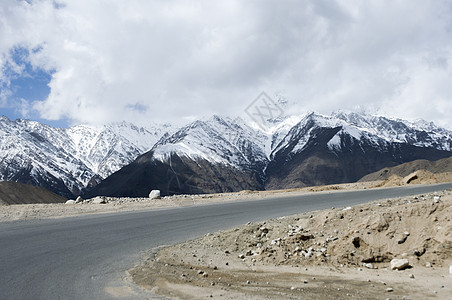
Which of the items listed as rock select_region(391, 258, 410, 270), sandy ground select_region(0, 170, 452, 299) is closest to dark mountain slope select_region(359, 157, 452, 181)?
sandy ground select_region(0, 170, 452, 299)

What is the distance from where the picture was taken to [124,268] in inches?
378

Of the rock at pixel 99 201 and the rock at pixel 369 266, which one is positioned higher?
the rock at pixel 99 201

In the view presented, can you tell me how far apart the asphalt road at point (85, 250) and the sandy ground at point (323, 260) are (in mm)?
860

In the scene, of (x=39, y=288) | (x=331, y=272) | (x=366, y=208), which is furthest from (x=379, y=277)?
(x=39, y=288)

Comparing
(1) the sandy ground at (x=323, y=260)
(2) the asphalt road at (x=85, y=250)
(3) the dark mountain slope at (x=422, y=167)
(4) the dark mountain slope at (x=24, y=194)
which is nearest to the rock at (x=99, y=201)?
(2) the asphalt road at (x=85, y=250)

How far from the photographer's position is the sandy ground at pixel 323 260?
747cm

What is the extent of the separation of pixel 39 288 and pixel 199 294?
358 centimetres

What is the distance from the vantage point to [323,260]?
31.3ft

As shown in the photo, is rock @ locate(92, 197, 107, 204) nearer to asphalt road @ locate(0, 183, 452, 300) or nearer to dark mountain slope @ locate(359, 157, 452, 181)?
asphalt road @ locate(0, 183, 452, 300)

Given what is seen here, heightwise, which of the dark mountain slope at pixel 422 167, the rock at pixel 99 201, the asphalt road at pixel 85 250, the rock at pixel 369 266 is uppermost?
the dark mountain slope at pixel 422 167

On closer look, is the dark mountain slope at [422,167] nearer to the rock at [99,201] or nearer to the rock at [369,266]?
the rock at [99,201]

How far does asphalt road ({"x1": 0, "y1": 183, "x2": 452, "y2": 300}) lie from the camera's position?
7887 mm

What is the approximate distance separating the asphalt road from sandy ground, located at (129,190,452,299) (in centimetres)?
86

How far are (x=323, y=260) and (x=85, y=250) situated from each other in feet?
24.5
